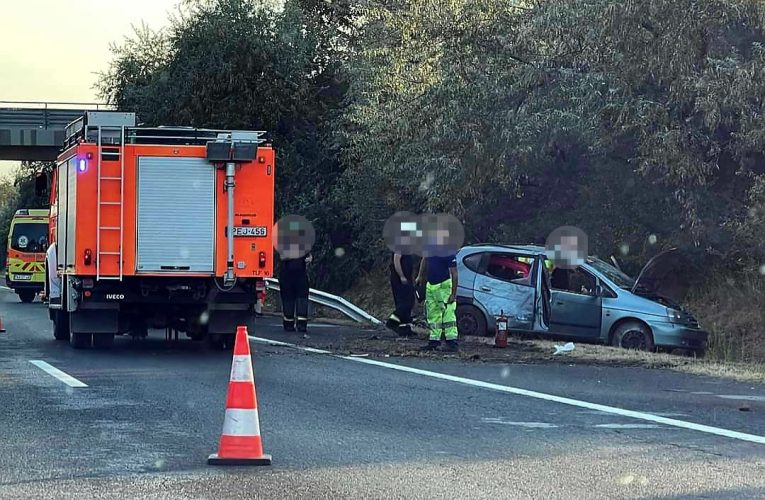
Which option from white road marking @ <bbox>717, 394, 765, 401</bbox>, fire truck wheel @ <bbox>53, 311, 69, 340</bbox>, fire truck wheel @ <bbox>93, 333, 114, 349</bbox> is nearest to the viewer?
white road marking @ <bbox>717, 394, 765, 401</bbox>

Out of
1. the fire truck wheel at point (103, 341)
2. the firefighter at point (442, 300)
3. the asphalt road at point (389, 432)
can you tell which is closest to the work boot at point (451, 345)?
Result: the firefighter at point (442, 300)

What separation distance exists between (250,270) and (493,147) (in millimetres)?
5967

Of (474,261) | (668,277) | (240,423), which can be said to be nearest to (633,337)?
(474,261)

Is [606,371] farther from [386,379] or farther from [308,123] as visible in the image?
[308,123]

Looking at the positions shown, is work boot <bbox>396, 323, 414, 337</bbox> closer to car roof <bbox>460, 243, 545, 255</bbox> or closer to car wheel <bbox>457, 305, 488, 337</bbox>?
car wheel <bbox>457, 305, 488, 337</bbox>

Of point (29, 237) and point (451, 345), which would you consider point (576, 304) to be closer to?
point (451, 345)

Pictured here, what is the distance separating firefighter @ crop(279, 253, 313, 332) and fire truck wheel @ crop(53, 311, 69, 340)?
402 cm

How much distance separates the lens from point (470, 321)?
18.9 m

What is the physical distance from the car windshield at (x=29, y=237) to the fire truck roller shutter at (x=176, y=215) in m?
21.0

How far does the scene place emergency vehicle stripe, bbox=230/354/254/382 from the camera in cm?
759

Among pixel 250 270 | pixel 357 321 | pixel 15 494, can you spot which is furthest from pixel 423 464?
pixel 357 321

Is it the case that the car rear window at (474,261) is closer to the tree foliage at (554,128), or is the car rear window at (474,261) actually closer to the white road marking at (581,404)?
the tree foliage at (554,128)

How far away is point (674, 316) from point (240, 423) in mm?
10924

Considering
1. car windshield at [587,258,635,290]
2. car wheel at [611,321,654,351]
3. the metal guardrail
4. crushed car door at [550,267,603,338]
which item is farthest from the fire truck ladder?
the metal guardrail
